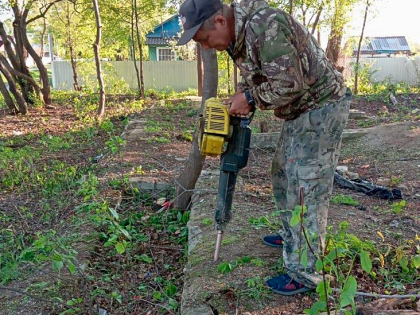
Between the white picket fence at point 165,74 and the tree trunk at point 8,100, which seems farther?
the white picket fence at point 165,74

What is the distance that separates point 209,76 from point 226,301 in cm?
228

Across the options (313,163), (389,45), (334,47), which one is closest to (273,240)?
(313,163)

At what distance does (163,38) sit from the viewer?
3145 centimetres

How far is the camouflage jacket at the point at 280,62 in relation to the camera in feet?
7.41

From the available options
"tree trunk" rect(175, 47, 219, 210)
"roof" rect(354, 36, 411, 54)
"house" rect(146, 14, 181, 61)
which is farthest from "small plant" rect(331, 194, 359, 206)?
"roof" rect(354, 36, 411, 54)

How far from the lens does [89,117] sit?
1126 cm

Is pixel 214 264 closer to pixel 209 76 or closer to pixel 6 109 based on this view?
pixel 209 76

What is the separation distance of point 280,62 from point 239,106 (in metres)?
0.37

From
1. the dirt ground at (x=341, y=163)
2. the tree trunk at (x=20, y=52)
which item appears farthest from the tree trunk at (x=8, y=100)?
the tree trunk at (x=20, y=52)

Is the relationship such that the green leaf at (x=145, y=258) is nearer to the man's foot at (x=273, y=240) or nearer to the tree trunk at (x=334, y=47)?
the man's foot at (x=273, y=240)

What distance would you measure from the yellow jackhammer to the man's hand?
1.6 inches

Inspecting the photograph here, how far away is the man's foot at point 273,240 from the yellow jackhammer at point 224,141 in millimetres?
553

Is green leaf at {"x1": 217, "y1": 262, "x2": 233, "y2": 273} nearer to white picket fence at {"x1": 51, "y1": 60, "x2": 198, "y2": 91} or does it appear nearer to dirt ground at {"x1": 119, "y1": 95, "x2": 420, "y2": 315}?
dirt ground at {"x1": 119, "y1": 95, "x2": 420, "y2": 315}

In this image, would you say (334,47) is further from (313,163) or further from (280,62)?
(280,62)
